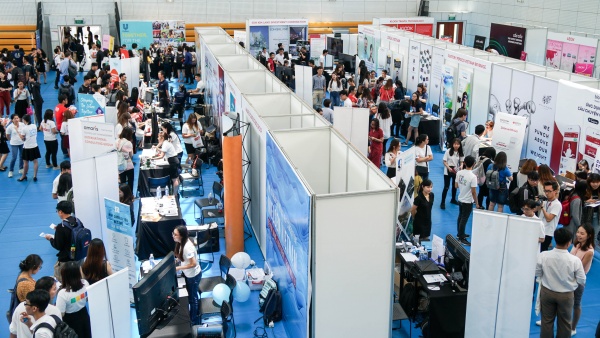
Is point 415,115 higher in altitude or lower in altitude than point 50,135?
higher

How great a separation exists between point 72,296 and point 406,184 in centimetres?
480

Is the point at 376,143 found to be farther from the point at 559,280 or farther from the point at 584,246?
the point at 559,280

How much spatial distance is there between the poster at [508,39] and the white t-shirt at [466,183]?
1396 centimetres

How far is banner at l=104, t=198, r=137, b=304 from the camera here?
24.3ft

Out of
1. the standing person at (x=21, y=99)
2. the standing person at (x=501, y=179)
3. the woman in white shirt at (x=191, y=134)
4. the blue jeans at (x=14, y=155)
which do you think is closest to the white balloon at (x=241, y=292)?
the standing person at (x=501, y=179)

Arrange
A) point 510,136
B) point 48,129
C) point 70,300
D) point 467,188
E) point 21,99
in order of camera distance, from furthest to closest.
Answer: point 21,99
point 48,129
point 510,136
point 467,188
point 70,300

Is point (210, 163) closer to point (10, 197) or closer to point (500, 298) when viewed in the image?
point (10, 197)

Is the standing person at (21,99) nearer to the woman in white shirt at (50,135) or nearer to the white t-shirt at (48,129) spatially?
the woman in white shirt at (50,135)

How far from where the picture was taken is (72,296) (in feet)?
19.9

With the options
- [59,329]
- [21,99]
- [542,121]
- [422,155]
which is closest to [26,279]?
[59,329]

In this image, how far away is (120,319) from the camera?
577 cm

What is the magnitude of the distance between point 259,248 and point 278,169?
249cm

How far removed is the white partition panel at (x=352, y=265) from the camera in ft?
19.1

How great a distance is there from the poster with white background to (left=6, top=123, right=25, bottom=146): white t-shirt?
33.1 ft
